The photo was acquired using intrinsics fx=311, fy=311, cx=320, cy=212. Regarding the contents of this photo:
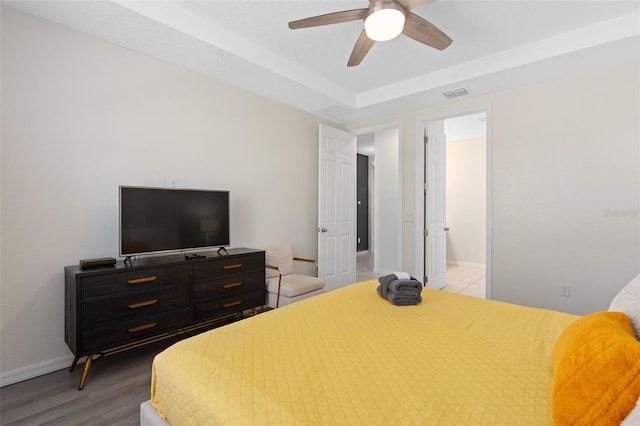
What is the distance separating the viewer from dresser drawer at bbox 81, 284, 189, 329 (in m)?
2.20

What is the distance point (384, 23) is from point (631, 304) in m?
1.91

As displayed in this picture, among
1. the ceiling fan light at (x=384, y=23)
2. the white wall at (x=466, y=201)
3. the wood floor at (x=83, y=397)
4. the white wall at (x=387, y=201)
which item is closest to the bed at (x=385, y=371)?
the wood floor at (x=83, y=397)

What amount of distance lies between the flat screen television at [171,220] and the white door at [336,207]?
5.34 ft

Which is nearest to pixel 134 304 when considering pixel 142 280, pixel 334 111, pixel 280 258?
pixel 142 280

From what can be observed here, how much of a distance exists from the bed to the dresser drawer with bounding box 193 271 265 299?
1321mm

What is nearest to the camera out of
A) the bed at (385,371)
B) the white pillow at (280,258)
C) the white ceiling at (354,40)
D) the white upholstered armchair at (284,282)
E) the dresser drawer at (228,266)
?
the bed at (385,371)

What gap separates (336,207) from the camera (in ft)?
15.4

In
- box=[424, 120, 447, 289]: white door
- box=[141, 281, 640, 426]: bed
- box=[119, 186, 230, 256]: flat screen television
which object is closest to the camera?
box=[141, 281, 640, 426]: bed

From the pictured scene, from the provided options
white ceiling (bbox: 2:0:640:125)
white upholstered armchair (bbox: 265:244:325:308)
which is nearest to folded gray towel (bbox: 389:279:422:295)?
white upholstered armchair (bbox: 265:244:325:308)

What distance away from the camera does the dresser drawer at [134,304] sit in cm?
220

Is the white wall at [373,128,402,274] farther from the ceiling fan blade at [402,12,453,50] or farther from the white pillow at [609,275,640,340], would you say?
the white pillow at [609,275,640,340]

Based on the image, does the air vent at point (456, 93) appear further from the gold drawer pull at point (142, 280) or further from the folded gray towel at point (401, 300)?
the gold drawer pull at point (142, 280)

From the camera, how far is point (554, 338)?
4.80ft

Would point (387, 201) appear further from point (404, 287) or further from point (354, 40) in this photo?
point (404, 287)
